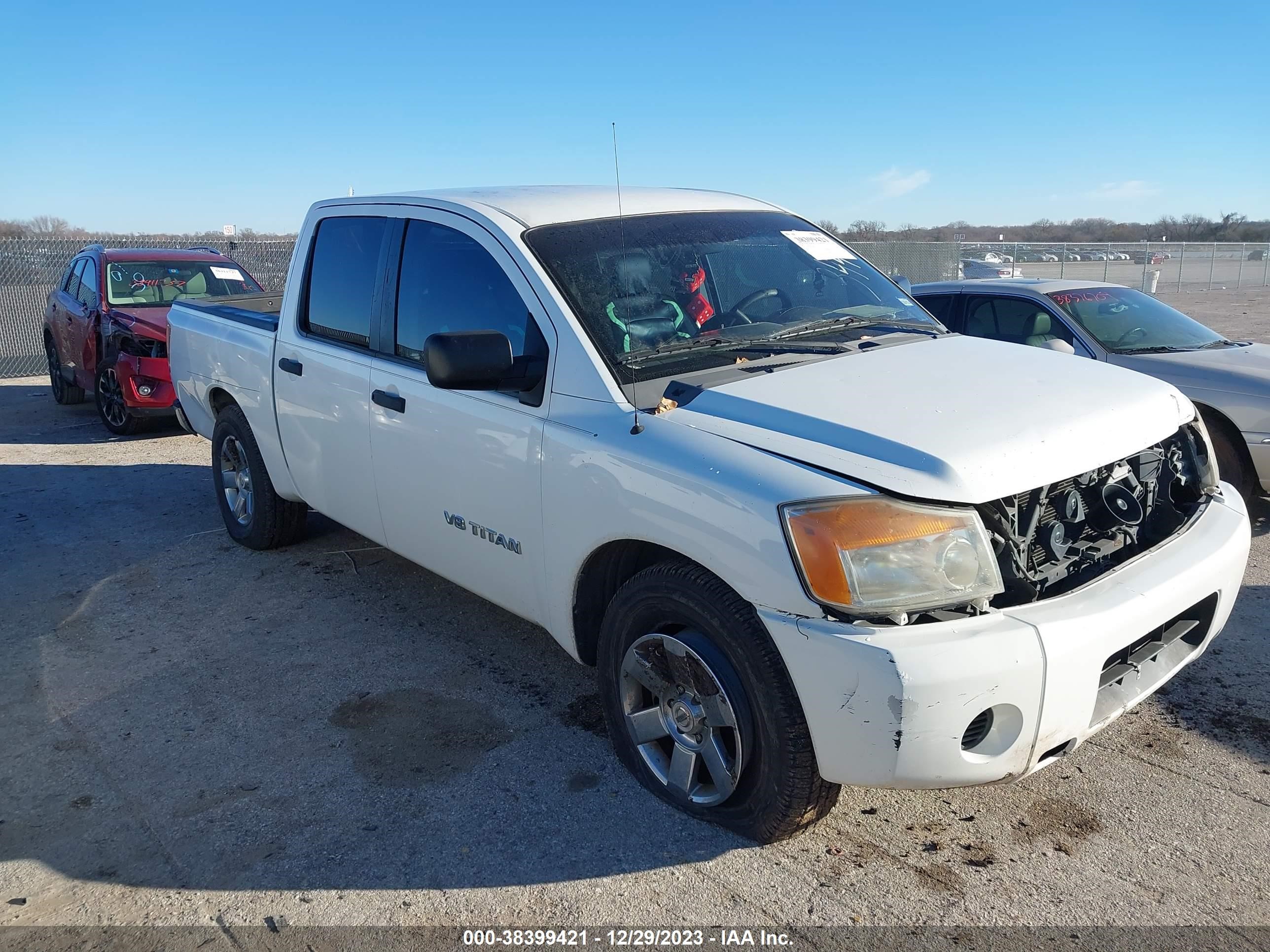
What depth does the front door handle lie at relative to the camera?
4016 mm

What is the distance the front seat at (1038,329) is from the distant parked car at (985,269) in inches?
679

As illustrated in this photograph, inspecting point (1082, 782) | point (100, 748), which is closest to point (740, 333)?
point (1082, 782)

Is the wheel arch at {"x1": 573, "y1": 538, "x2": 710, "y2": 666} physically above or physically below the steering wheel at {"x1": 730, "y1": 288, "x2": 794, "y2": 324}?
below

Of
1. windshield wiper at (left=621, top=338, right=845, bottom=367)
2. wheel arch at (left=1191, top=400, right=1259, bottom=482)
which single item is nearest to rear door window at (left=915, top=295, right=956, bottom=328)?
wheel arch at (left=1191, top=400, right=1259, bottom=482)

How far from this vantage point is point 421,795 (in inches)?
130

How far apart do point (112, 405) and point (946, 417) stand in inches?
363

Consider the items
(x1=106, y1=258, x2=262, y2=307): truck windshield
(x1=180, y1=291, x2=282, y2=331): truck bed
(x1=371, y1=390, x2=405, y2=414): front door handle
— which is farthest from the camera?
(x1=106, y1=258, x2=262, y2=307): truck windshield

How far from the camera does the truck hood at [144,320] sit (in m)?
9.34

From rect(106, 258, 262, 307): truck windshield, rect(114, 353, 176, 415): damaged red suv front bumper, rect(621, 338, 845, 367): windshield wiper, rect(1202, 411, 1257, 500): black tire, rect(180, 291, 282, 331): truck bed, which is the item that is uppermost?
rect(106, 258, 262, 307): truck windshield

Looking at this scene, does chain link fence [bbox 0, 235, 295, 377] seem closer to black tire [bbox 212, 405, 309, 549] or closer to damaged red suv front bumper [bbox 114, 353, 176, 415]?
damaged red suv front bumper [bbox 114, 353, 176, 415]

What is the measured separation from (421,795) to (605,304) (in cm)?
178

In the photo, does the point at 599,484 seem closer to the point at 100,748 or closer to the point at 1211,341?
the point at 100,748

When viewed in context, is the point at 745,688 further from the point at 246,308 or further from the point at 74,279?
the point at 74,279

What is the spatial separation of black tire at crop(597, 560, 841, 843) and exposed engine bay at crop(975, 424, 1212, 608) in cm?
63
